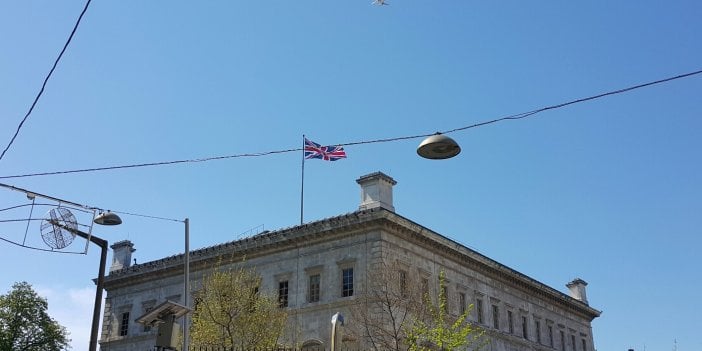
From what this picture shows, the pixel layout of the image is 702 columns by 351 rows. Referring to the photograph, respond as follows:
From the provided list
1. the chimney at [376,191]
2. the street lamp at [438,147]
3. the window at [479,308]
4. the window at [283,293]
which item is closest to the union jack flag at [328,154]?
the chimney at [376,191]

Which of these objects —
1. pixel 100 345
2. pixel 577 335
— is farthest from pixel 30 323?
pixel 577 335

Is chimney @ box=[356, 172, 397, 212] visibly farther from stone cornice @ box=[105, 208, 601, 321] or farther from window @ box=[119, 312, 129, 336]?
window @ box=[119, 312, 129, 336]

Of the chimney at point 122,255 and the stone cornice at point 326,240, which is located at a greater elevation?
the chimney at point 122,255

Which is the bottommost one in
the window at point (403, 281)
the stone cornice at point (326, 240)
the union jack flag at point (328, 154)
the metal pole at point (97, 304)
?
the metal pole at point (97, 304)

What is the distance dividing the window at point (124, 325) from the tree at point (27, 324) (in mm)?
11992

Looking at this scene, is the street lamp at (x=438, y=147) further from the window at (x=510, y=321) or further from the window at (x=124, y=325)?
the window at (x=124, y=325)

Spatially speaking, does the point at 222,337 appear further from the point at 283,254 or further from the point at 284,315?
the point at 283,254

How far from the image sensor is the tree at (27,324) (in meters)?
53.5

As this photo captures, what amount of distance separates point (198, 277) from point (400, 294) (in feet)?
48.9

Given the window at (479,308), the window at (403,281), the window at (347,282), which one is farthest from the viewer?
Result: the window at (479,308)

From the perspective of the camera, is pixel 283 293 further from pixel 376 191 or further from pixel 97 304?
pixel 97 304

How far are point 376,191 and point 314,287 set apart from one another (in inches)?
233

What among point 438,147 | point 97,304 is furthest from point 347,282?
point 438,147

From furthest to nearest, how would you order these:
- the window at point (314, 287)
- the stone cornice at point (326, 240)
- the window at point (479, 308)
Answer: the window at point (479, 308) → the window at point (314, 287) → the stone cornice at point (326, 240)
